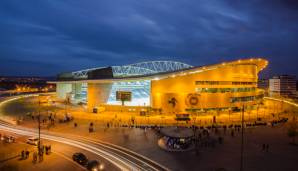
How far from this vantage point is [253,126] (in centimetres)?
4584

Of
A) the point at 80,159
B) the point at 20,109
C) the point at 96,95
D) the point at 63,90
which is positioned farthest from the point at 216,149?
the point at 63,90

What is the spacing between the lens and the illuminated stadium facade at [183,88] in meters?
60.6

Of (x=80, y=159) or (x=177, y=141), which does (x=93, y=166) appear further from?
(x=177, y=141)

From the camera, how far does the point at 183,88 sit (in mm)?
61062

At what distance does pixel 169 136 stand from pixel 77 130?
1802cm

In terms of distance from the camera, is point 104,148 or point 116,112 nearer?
point 104,148

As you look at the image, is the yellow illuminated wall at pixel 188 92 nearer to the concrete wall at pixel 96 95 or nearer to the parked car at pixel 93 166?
the concrete wall at pixel 96 95

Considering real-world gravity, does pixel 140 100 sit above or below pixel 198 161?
above

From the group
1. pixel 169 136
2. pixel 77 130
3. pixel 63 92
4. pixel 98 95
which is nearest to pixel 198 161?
pixel 169 136

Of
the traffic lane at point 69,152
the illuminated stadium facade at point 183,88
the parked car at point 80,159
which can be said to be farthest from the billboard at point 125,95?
the parked car at point 80,159

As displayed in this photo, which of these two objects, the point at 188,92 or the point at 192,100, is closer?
the point at 192,100

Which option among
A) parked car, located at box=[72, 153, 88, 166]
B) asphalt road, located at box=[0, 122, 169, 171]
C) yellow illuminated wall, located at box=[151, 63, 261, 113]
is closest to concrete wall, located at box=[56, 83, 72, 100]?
yellow illuminated wall, located at box=[151, 63, 261, 113]

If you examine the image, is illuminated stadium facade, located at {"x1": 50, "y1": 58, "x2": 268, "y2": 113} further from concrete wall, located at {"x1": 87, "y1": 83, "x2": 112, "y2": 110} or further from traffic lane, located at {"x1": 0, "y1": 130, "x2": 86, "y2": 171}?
traffic lane, located at {"x1": 0, "y1": 130, "x2": 86, "y2": 171}

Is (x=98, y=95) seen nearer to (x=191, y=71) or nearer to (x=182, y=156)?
(x=191, y=71)
